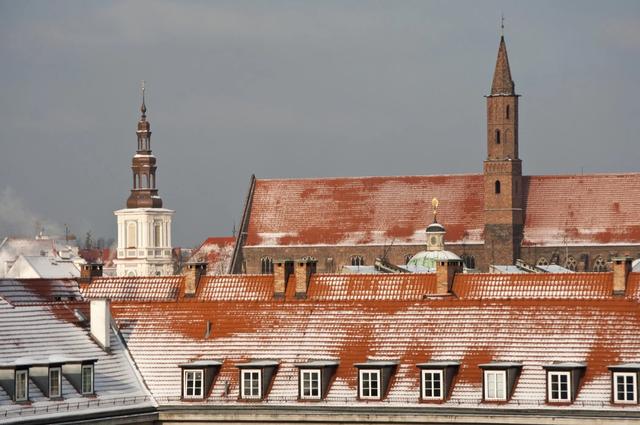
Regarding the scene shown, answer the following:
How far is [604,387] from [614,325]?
2975mm

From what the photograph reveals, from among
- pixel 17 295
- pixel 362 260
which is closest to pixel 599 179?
pixel 362 260

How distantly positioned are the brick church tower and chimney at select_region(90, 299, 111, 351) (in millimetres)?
100877

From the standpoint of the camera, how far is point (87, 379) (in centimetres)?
5966

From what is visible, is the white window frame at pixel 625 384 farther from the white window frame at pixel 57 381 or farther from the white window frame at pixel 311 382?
the white window frame at pixel 57 381

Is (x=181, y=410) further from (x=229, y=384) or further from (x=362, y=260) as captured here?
(x=362, y=260)

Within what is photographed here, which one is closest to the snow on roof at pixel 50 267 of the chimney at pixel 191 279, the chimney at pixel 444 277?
the chimney at pixel 191 279

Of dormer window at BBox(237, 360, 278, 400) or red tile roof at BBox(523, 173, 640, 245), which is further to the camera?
red tile roof at BBox(523, 173, 640, 245)

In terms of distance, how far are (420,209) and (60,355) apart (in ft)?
363

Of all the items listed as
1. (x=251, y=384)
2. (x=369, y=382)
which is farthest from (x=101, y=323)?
(x=369, y=382)

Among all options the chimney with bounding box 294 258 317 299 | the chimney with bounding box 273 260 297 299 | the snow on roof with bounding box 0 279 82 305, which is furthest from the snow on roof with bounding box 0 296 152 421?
the chimney with bounding box 294 258 317 299

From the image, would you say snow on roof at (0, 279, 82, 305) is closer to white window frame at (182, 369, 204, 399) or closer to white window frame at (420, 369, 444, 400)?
white window frame at (182, 369, 204, 399)

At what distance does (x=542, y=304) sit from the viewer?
204 feet

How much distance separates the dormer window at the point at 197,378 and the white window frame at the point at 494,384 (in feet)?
30.2

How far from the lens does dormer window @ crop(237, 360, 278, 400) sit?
6138 cm
